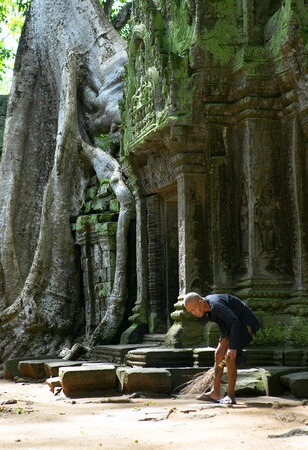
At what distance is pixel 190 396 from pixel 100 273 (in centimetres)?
493

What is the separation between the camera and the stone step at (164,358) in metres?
8.01

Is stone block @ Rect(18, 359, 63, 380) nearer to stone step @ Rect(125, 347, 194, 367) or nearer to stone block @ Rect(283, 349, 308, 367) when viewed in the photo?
stone step @ Rect(125, 347, 194, 367)

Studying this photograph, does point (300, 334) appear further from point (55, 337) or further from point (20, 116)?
point (20, 116)

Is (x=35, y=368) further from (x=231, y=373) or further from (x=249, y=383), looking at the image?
(x=231, y=373)

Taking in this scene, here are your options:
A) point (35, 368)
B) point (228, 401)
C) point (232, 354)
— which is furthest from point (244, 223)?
point (35, 368)

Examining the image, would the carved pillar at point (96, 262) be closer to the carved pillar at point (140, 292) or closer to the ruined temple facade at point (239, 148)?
the carved pillar at point (140, 292)

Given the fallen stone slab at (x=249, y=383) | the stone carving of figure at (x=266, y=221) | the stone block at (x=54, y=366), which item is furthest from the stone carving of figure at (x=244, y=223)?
the stone block at (x=54, y=366)

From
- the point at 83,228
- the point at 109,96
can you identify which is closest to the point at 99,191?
the point at 83,228

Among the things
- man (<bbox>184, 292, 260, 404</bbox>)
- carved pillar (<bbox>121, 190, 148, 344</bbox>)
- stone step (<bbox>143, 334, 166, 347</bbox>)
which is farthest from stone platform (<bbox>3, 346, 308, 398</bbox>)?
carved pillar (<bbox>121, 190, 148, 344</bbox>)

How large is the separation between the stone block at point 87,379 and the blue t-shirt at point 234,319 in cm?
157

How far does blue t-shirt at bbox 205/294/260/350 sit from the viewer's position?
6.39 meters

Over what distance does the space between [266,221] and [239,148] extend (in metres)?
0.93

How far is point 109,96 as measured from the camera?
43.5 ft

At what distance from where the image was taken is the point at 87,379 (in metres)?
7.57
